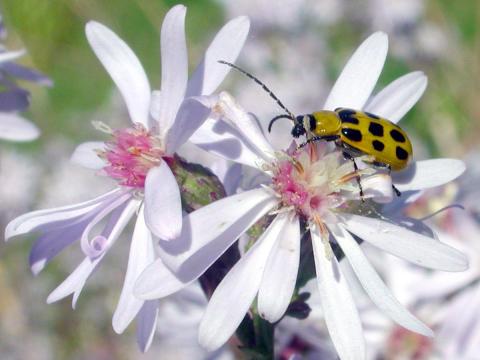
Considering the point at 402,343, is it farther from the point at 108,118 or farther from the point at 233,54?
the point at 108,118

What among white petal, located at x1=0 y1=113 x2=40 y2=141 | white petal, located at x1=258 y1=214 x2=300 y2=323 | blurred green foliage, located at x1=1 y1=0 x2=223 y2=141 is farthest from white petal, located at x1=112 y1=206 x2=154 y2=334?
blurred green foliage, located at x1=1 y1=0 x2=223 y2=141

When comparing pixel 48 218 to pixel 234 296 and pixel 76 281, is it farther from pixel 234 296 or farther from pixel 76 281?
pixel 234 296

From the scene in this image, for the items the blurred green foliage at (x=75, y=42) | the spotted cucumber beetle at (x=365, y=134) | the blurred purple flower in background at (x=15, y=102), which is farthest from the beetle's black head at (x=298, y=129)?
the blurred green foliage at (x=75, y=42)

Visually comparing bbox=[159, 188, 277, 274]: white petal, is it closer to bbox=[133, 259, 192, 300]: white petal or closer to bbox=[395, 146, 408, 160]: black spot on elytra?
bbox=[133, 259, 192, 300]: white petal

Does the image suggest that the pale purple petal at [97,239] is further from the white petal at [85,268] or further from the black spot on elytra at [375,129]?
the black spot on elytra at [375,129]

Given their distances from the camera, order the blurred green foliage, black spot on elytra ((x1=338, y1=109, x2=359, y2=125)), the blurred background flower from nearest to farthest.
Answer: black spot on elytra ((x1=338, y1=109, x2=359, y2=125))
the blurred background flower
the blurred green foliage
